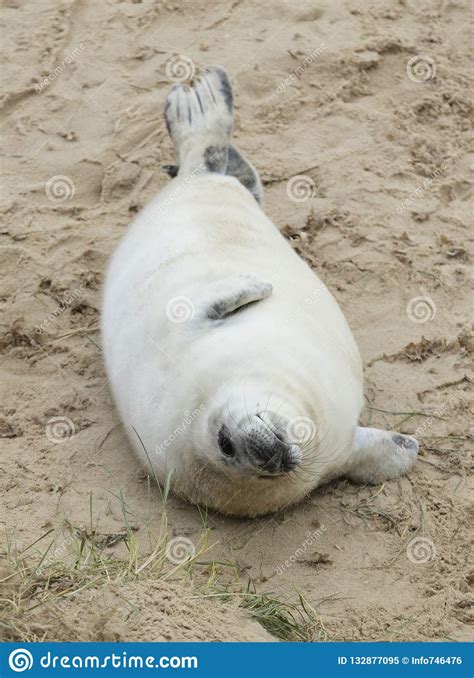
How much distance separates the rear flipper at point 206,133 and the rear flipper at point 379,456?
1.58 metres

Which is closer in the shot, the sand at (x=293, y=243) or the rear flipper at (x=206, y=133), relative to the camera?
the sand at (x=293, y=243)

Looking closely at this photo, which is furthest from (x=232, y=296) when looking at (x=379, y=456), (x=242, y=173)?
(x=242, y=173)

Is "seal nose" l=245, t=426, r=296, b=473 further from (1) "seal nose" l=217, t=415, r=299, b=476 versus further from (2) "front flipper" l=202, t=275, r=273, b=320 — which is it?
(2) "front flipper" l=202, t=275, r=273, b=320

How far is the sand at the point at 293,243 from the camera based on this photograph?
405 centimetres

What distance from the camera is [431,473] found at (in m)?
4.50

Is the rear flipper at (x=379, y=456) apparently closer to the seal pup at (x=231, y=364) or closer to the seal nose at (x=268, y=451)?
the seal pup at (x=231, y=364)

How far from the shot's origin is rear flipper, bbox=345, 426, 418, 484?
440 cm

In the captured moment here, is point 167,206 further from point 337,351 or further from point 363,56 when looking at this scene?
point 363,56

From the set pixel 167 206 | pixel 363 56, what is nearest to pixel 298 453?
pixel 167 206

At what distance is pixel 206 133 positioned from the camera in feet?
18.1

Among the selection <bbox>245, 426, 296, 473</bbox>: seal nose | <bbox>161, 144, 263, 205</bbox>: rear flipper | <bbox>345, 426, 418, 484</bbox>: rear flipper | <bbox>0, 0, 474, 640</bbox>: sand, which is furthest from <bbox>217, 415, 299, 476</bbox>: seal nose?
<bbox>161, 144, 263, 205</bbox>: rear flipper

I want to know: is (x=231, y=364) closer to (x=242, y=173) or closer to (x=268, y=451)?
(x=268, y=451)

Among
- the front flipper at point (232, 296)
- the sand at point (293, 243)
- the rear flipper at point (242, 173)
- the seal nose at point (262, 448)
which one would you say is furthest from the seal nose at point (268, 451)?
the rear flipper at point (242, 173)

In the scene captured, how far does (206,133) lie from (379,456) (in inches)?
77.5
